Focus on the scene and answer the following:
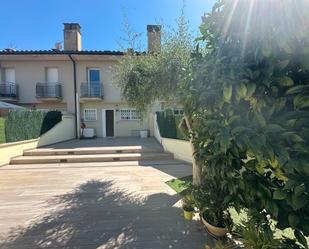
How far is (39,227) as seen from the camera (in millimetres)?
3666

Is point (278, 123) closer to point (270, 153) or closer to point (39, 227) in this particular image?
point (270, 153)

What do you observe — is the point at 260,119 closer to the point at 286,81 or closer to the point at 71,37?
the point at 286,81

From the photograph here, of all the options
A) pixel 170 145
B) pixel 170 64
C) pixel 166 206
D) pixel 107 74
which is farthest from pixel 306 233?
pixel 107 74

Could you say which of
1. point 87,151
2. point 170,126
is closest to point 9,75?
point 87,151

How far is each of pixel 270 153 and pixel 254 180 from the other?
423 mm

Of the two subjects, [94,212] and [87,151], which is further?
[87,151]

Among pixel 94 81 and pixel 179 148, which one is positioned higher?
pixel 94 81

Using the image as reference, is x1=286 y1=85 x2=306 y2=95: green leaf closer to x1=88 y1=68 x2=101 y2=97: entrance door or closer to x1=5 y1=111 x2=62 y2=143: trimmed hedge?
x1=5 y1=111 x2=62 y2=143: trimmed hedge

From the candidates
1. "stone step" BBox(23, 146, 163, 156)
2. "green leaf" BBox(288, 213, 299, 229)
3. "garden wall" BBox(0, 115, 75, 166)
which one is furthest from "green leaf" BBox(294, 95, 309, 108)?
"garden wall" BBox(0, 115, 75, 166)

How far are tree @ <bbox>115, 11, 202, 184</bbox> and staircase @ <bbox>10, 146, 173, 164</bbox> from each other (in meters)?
3.61

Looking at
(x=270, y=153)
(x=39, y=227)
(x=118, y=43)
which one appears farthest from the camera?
(x=118, y=43)

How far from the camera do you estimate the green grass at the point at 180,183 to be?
548 centimetres

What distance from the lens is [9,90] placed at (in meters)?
15.3

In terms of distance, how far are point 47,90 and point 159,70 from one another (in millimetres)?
12627
